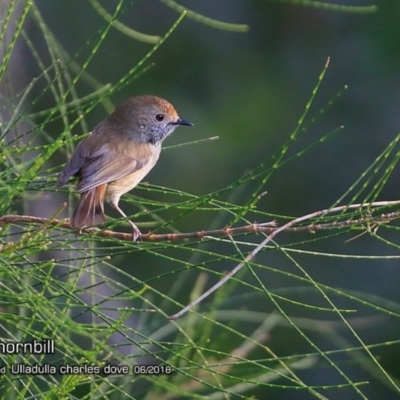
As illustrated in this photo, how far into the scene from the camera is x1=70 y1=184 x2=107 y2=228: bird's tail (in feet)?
10.2

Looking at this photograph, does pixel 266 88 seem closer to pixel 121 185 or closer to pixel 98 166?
pixel 121 185

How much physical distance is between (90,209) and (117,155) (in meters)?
0.81

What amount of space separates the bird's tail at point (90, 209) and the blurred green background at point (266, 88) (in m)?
3.69

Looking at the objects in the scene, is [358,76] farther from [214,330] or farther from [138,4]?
[214,330]

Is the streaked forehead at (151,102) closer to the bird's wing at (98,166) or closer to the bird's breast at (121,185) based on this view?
the bird's wing at (98,166)

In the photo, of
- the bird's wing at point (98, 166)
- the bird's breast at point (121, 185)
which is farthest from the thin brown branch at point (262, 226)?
the bird's breast at point (121, 185)

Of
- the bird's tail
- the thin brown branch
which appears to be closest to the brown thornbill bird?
the bird's tail

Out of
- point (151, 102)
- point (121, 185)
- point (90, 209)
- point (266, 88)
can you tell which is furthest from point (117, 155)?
point (266, 88)

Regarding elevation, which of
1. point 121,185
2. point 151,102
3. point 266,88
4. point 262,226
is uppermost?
point 262,226

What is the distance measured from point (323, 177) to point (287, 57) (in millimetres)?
1252

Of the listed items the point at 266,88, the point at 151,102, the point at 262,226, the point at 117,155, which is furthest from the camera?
the point at 266,88

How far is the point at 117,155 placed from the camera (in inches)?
166

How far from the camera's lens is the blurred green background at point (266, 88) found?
8.03 meters

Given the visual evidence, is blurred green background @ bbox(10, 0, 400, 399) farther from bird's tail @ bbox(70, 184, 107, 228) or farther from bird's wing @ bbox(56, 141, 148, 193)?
bird's tail @ bbox(70, 184, 107, 228)
